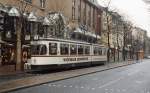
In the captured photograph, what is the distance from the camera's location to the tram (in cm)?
3650

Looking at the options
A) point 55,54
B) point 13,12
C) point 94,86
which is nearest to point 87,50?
point 55,54

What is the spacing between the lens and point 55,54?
38.7 m

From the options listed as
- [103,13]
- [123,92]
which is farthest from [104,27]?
[123,92]

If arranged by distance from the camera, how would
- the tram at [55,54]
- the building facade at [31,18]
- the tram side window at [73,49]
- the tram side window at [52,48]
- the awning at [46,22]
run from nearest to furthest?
1. the tram at [55,54]
2. the tram side window at [52,48]
3. the building facade at [31,18]
4. the tram side window at [73,49]
5. the awning at [46,22]

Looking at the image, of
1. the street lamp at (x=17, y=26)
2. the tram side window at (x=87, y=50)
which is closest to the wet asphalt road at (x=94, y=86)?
the street lamp at (x=17, y=26)

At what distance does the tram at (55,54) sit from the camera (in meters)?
36.5

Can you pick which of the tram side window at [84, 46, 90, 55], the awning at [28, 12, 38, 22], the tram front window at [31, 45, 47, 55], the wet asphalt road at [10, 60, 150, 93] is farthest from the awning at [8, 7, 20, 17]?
the wet asphalt road at [10, 60, 150, 93]

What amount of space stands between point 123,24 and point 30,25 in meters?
53.5

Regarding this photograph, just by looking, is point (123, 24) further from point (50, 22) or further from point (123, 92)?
point (123, 92)

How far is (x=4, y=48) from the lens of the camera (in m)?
42.6

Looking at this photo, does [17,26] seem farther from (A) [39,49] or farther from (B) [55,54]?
(A) [39,49]

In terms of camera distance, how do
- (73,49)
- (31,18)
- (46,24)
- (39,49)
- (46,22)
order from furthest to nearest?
(46,22) → (46,24) → (31,18) → (73,49) → (39,49)

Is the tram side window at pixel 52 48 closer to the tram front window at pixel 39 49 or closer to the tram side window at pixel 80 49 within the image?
the tram front window at pixel 39 49

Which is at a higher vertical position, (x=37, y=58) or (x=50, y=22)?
(x=50, y=22)
